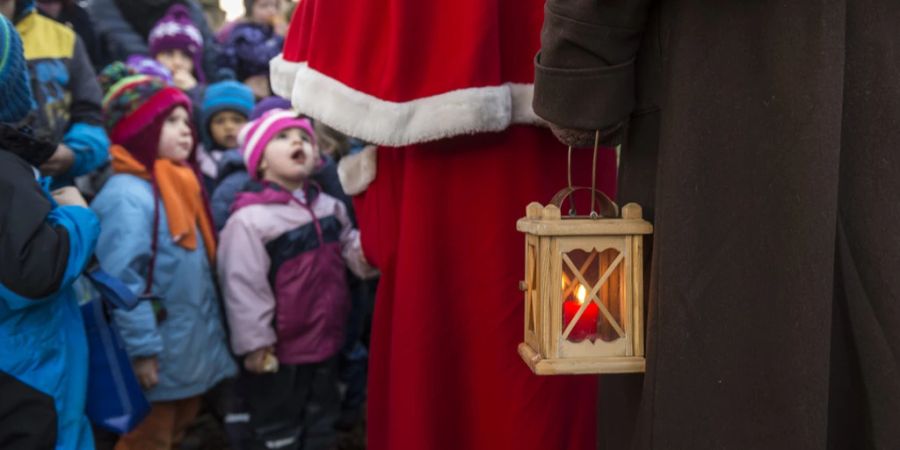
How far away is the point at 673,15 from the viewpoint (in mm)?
1348

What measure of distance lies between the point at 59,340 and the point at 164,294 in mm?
951

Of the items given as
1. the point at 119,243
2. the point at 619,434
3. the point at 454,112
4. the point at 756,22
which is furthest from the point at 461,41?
the point at 119,243

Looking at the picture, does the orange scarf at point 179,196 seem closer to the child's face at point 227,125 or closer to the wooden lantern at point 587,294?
the child's face at point 227,125

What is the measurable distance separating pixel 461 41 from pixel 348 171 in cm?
50

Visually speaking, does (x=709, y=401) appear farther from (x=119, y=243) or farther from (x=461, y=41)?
(x=119, y=243)

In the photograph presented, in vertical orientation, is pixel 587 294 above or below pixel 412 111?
below

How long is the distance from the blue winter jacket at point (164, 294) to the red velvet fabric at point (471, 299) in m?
1.26

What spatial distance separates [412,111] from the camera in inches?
75.2

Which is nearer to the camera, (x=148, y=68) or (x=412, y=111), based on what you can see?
(x=412, y=111)

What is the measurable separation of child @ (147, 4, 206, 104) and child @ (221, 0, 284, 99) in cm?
30

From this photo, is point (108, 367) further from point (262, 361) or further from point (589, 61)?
point (589, 61)

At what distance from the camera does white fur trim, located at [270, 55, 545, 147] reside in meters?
1.85

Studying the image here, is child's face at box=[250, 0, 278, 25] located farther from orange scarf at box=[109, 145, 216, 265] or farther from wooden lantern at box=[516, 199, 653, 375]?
wooden lantern at box=[516, 199, 653, 375]

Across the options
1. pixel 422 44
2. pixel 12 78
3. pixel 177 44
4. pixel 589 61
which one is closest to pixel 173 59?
pixel 177 44
